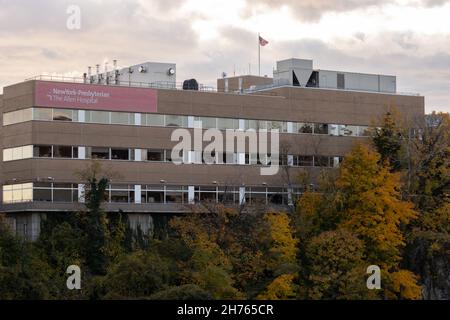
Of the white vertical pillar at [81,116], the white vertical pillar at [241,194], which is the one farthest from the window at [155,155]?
the white vertical pillar at [241,194]

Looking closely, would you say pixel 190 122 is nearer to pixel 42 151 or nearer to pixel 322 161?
pixel 42 151

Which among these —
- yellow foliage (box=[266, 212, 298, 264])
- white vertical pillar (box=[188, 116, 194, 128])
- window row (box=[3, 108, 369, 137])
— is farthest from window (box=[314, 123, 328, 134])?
yellow foliage (box=[266, 212, 298, 264])

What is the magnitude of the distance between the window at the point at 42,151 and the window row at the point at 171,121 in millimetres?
2329

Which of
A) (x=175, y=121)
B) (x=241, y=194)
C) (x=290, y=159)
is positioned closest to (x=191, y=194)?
(x=241, y=194)

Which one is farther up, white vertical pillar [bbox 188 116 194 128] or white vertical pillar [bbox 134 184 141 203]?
white vertical pillar [bbox 188 116 194 128]

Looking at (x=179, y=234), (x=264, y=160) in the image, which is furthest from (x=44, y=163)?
(x=264, y=160)

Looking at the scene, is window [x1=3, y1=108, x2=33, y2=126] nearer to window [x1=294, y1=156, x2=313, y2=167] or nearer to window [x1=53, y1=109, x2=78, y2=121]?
window [x1=53, y1=109, x2=78, y2=121]

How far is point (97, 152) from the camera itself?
98562mm

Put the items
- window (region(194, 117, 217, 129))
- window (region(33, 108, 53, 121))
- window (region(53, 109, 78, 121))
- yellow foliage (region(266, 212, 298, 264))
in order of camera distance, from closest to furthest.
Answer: yellow foliage (region(266, 212, 298, 264)) → window (region(33, 108, 53, 121)) → window (region(53, 109, 78, 121)) → window (region(194, 117, 217, 129))

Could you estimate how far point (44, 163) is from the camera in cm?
9631

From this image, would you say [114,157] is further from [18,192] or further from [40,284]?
[40,284]

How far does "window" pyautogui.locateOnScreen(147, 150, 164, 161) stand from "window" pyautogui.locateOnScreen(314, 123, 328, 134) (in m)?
16.3

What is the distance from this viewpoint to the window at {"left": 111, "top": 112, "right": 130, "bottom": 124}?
99.6 m

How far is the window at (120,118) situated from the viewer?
99.6 m
